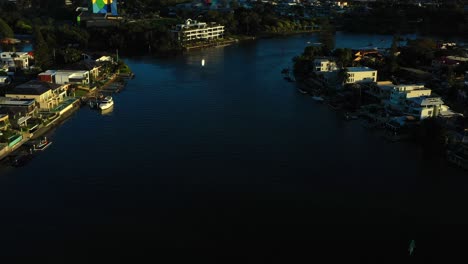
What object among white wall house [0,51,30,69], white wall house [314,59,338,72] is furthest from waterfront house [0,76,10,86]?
white wall house [314,59,338,72]

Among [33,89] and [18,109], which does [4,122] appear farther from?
[33,89]

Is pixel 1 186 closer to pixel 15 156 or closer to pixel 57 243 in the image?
pixel 15 156

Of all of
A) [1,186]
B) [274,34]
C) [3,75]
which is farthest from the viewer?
[274,34]

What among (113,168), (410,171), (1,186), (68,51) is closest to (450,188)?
(410,171)

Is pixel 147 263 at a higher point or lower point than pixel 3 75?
lower

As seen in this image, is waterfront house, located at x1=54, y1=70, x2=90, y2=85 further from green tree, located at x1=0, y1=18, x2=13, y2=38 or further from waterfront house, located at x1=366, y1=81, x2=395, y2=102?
green tree, located at x1=0, y1=18, x2=13, y2=38

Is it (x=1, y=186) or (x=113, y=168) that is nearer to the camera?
(x=1, y=186)
